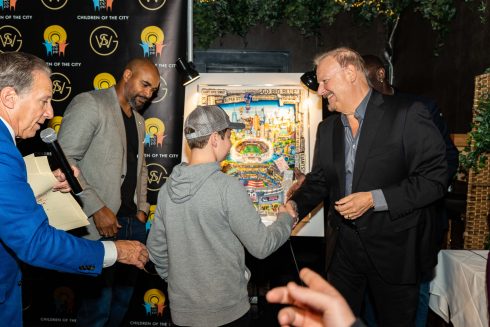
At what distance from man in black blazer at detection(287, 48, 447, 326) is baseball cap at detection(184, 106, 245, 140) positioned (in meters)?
0.75

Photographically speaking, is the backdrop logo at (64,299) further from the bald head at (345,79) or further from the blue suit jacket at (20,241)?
the bald head at (345,79)

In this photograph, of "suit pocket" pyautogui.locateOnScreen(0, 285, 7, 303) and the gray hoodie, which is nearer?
"suit pocket" pyautogui.locateOnScreen(0, 285, 7, 303)

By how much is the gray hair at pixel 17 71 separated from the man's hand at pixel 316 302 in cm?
140

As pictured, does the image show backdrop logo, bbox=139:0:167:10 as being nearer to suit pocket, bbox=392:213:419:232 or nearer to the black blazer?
the black blazer

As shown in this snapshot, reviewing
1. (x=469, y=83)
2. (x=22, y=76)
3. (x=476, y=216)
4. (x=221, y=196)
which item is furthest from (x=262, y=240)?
(x=469, y=83)

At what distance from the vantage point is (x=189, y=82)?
12.5 feet

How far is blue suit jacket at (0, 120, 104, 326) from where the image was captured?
4.89 feet

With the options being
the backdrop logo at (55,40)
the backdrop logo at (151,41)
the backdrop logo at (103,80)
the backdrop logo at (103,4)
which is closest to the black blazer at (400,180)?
the backdrop logo at (151,41)

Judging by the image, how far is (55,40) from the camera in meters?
3.87

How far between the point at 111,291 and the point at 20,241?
1.75 meters

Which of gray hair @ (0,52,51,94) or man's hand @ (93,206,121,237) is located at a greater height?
gray hair @ (0,52,51,94)

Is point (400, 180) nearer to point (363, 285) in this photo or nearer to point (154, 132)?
point (363, 285)

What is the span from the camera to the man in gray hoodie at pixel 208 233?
1894mm

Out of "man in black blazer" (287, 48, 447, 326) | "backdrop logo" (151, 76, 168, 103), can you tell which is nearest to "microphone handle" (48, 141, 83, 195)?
"man in black blazer" (287, 48, 447, 326)
